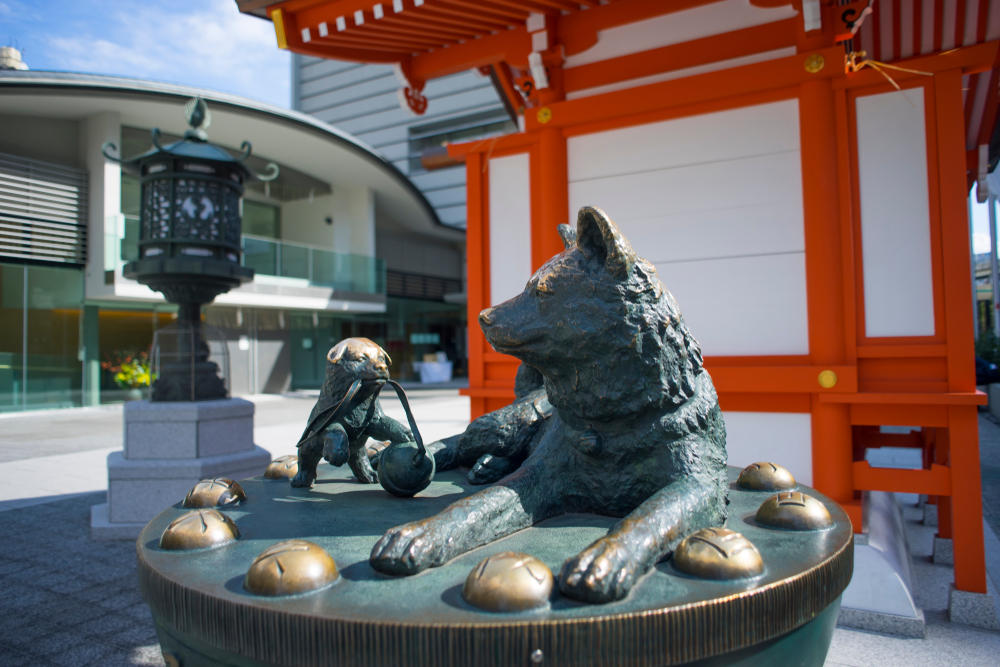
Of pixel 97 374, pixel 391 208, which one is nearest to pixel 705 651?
pixel 97 374

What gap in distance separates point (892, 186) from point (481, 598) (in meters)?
3.57

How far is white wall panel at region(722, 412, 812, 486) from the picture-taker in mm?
3594

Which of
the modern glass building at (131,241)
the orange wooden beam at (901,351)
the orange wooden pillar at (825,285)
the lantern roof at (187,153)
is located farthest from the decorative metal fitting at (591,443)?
the modern glass building at (131,241)

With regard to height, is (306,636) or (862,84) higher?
(862,84)

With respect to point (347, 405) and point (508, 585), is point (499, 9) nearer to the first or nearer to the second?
point (347, 405)

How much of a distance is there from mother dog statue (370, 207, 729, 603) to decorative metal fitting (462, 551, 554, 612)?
0.19 meters

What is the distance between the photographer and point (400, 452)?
1771mm

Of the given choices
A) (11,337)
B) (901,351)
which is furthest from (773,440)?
(11,337)

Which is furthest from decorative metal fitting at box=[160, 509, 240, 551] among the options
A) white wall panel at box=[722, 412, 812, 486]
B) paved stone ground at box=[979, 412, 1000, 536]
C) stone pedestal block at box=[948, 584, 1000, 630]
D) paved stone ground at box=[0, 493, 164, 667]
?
paved stone ground at box=[979, 412, 1000, 536]

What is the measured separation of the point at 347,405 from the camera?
1792mm

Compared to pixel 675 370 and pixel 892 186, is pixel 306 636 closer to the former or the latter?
pixel 675 370

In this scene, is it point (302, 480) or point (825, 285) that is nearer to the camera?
point (302, 480)

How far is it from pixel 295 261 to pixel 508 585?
16.1 metres

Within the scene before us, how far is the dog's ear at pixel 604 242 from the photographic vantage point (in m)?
1.35
